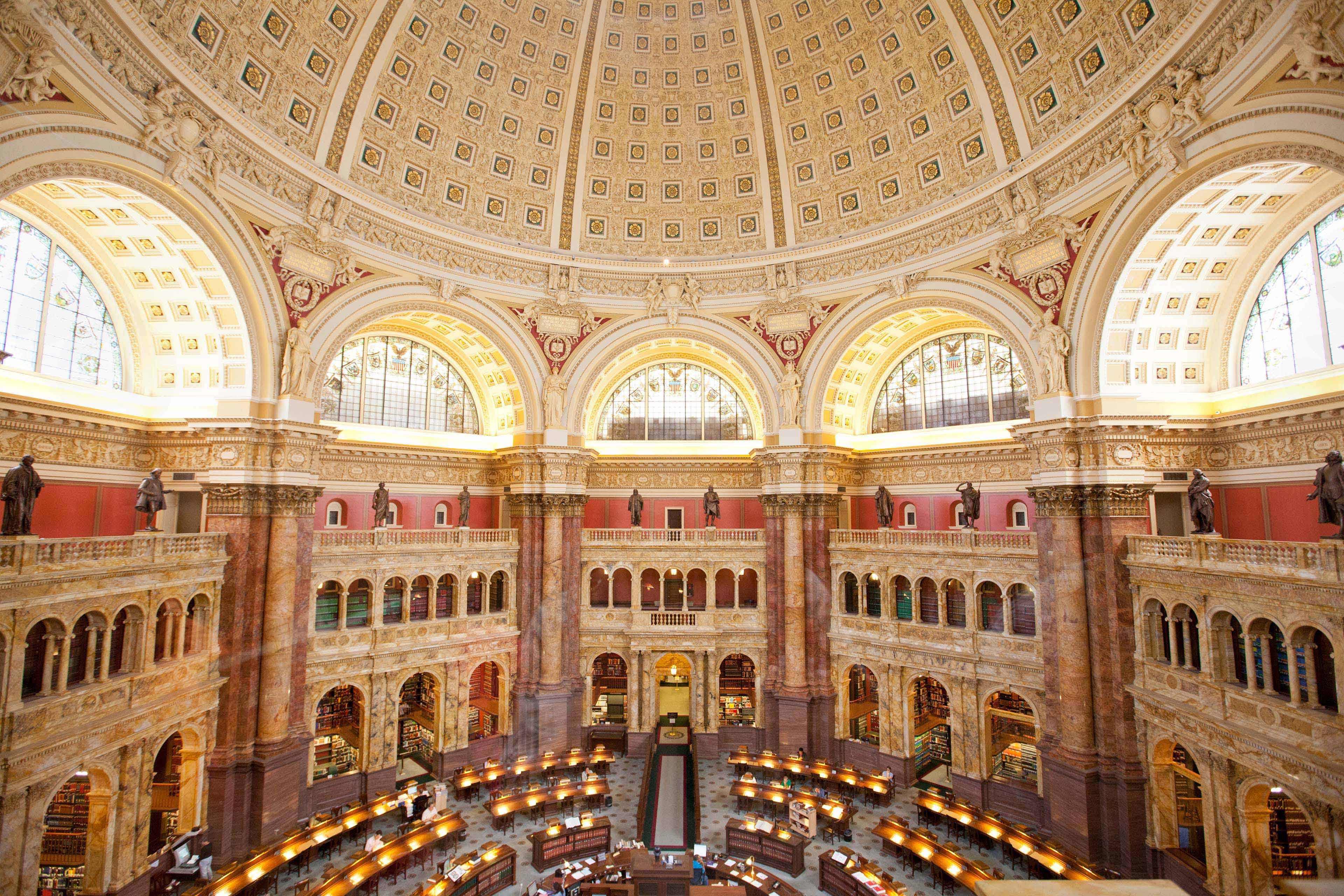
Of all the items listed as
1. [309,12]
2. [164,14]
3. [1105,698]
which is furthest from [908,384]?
[164,14]

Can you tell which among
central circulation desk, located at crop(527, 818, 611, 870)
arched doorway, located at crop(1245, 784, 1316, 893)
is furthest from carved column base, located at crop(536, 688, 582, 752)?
arched doorway, located at crop(1245, 784, 1316, 893)

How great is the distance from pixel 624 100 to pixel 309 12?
12.4 meters

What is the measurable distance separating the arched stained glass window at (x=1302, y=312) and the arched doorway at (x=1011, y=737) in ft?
44.1

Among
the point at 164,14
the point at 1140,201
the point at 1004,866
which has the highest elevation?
the point at 164,14

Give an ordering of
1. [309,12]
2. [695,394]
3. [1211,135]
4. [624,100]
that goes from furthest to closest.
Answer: [695,394]
[624,100]
[309,12]
[1211,135]

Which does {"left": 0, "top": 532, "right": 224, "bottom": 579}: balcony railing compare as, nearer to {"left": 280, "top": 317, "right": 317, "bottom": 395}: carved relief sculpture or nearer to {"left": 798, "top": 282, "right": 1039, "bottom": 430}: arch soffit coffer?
{"left": 280, "top": 317, "right": 317, "bottom": 395}: carved relief sculpture

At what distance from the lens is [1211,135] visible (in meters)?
16.8

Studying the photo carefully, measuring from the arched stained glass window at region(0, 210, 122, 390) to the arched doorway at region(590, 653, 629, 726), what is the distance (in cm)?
2142

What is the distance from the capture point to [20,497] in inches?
598

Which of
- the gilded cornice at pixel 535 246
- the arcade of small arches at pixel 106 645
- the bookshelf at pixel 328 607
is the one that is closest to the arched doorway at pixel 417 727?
the bookshelf at pixel 328 607

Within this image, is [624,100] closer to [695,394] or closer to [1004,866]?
[695,394]

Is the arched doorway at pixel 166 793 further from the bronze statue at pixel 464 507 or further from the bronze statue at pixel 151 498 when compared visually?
the bronze statue at pixel 464 507

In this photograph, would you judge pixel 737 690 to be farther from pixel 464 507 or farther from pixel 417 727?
pixel 464 507

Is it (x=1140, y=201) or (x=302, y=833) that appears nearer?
(x=1140, y=201)
